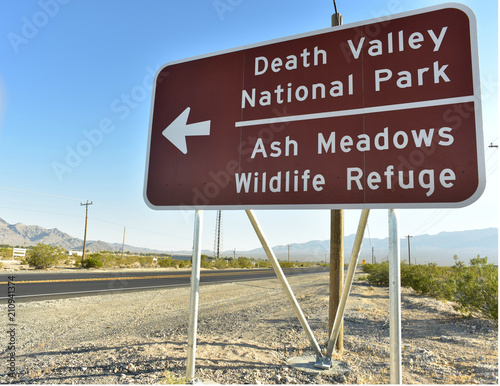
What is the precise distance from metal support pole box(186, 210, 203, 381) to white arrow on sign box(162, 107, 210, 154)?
757 millimetres

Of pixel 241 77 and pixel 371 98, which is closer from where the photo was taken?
pixel 371 98

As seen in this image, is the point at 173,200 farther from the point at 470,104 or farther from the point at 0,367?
the point at 0,367

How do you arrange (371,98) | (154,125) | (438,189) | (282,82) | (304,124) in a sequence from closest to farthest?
(438,189) → (371,98) → (304,124) → (282,82) → (154,125)

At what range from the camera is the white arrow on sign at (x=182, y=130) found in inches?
128

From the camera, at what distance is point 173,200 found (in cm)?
322

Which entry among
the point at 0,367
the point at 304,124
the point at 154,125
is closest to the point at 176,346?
the point at 0,367

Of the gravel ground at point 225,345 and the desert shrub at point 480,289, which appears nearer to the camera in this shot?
the gravel ground at point 225,345

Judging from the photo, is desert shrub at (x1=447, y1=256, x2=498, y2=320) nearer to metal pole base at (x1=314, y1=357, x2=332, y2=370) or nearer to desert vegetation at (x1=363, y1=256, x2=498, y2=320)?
desert vegetation at (x1=363, y1=256, x2=498, y2=320)

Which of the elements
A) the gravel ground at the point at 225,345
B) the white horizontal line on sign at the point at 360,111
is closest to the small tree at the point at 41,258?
the gravel ground at the point at 225,345

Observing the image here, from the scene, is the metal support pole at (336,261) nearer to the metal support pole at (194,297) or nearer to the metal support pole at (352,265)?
the metal support pole at (352,265)

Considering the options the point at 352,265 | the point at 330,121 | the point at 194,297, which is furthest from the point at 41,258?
the point at 330,121

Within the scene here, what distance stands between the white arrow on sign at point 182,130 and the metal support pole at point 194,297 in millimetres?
757

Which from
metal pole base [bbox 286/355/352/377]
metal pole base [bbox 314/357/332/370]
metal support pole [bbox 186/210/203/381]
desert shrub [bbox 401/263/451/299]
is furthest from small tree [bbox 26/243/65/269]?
metal support pole [bbox 186/210/203/381]

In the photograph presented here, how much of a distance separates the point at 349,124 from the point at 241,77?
3.95 feet
